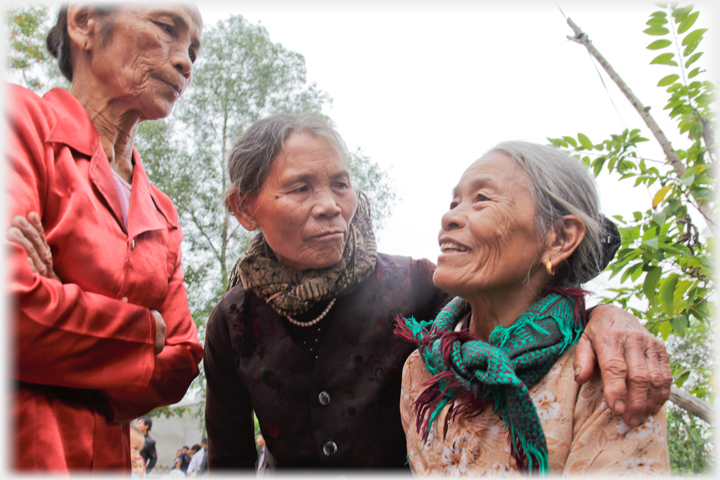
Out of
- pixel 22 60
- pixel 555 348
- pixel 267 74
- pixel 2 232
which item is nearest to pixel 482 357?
pixel 555 348

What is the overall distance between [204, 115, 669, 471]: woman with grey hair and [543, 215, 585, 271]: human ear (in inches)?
26.2

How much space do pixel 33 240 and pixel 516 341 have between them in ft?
5.07

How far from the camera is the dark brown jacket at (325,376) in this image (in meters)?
2.06

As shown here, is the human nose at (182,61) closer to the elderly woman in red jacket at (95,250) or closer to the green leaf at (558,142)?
the elderly woman in red jacket at (95,250)

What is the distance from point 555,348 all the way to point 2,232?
1.70m

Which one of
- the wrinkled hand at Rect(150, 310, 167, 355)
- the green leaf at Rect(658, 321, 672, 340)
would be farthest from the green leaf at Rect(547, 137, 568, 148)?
the wrinkled hand at Rect(150, 310, 167, 355)

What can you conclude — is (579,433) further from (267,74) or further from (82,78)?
(267,74)

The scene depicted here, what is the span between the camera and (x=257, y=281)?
85.4 inches

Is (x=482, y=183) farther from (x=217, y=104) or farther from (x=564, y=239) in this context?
(x=217, y=104)

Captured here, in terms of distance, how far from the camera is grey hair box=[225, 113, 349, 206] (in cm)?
220

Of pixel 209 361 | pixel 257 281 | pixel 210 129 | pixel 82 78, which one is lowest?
pixel 209 361

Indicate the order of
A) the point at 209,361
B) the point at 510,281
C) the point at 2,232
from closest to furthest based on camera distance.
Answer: the point at 2,232
the point at 510,281
the point at 209,361

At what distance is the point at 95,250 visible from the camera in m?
1.51

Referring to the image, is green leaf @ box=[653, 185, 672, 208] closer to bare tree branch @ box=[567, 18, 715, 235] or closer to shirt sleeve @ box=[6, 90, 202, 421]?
bare tree branch @ box=[567, 18, 715, 235]
